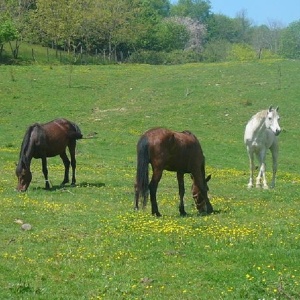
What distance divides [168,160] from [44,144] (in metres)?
5.96

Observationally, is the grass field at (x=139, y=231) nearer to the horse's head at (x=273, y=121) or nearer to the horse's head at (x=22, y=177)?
the horse's head at (x=22, y=177)

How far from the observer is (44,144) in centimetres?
1919

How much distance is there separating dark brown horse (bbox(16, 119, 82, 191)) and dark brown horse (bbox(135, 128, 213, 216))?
463cm

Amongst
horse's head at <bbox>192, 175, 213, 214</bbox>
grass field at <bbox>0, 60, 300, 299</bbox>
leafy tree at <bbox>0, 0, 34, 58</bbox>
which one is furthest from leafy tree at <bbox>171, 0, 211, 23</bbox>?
horse's head at <bbox>192, 175, 213, 214</bbox>

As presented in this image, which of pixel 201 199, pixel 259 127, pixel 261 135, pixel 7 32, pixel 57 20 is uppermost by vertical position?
pixel 57 20

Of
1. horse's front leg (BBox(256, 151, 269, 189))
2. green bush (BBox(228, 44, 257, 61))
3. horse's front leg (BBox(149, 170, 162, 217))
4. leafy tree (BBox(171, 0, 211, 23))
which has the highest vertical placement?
leafy tree (BBox(171, 0, 211, 23))

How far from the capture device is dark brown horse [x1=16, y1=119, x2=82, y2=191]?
1811cm

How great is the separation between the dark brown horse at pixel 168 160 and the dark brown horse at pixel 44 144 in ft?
15.2

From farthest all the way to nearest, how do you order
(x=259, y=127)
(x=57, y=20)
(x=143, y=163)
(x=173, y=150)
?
(x=57, y=20) < (x=259, y=127) < (x=173, y=150) < (x=143, y=163)

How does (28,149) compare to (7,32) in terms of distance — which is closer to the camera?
(28,149)

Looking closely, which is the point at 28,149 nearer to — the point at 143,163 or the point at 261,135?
the point at 143,163

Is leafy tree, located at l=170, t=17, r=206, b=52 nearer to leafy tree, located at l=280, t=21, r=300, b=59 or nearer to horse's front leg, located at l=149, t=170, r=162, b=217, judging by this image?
leafy tree, located at l=280, t=21, r=300, b=59

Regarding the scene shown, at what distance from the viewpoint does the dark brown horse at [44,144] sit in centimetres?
1811

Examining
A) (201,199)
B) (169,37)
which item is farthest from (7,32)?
(201,199)
